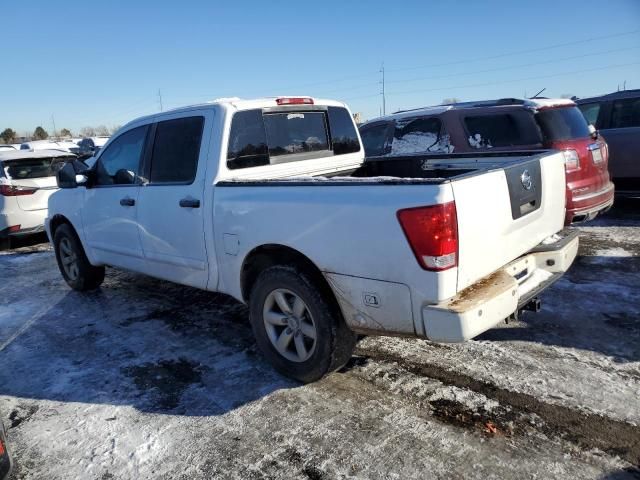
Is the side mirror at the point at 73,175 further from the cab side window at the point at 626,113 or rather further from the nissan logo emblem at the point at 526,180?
the cab side window at the point at 626,113

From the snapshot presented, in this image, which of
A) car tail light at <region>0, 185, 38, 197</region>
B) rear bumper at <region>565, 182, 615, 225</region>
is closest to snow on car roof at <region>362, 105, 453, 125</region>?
rear bumper at <region>565, 182, 615, 225</region>

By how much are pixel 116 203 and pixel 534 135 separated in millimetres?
4911

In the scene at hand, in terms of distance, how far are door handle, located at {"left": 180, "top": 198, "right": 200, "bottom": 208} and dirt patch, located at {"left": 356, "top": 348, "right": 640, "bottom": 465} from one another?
212 centimetres

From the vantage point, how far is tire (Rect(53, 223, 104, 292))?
225 inches

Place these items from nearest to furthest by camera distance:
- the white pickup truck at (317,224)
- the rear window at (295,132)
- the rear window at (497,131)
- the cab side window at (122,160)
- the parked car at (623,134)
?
the white pickup truck at (317,224)
the rear window at (295,132)
the cab side window at (122,160)
the rear window at (497,131)
the parked car at (623,134)

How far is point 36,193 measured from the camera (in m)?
8.48

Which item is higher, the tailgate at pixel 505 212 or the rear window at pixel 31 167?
the rear window at pixel 31 167

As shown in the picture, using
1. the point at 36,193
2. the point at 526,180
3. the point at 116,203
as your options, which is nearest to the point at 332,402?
the point at 526,180

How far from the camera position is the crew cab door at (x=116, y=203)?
459cm

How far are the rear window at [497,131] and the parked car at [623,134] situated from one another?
2841mm

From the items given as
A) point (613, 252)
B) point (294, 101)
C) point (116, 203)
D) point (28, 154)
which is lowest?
point (613, 252)

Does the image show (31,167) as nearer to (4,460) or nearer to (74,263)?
(74,263)

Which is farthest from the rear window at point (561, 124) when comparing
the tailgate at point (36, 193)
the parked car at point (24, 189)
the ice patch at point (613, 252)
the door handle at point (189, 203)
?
the tailgate at point (36, 193)

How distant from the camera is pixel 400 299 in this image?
2730 millimetres
